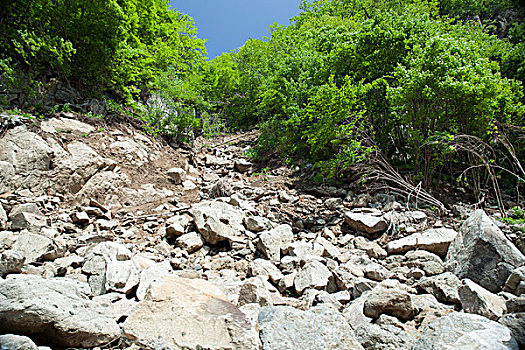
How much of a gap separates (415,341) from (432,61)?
15.4 ft

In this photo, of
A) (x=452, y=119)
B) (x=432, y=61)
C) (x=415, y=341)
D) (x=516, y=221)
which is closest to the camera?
(x=415, y=341)

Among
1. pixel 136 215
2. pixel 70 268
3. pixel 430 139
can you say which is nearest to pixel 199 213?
pixel 136 215

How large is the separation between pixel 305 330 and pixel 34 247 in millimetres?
3310

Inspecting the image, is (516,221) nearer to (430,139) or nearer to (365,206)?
(430,139)

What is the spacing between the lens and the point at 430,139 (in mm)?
4645

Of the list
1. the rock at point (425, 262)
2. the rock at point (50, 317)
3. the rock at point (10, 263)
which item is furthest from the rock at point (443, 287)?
the rock at point (10, 263)

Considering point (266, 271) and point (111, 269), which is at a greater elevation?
point (111, 269)

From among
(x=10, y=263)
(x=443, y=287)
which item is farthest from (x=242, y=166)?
(x=443, y=287)

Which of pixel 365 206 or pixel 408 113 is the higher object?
pixel 408 113

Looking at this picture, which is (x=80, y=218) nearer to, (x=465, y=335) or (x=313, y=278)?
(x=313, y=278)

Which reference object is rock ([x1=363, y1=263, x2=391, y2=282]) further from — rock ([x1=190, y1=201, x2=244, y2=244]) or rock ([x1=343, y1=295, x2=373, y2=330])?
rock ([x1=190, y1=201, x2=244, y2=244])

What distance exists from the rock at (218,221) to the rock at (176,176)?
90.1 inches

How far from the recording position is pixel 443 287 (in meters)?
2.45

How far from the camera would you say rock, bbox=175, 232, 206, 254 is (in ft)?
12.3
